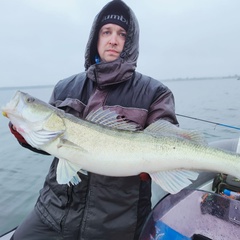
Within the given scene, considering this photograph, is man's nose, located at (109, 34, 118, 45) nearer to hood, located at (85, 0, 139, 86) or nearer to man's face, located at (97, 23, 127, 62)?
man's face, located at (97, 23, 127, 62)

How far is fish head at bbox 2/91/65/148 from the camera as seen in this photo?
7.63 feet

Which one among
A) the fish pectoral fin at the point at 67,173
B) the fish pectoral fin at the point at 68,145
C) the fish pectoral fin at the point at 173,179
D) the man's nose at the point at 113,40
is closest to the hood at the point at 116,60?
the man's nose at the point at 113,40

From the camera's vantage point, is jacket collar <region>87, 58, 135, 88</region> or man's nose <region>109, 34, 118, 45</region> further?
man's nose <region>109, 34, 118, 45</region>

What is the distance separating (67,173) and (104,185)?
42cm

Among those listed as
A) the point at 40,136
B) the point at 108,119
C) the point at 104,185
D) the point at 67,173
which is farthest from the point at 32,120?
the point at 104,185

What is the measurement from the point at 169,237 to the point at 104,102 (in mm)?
1484

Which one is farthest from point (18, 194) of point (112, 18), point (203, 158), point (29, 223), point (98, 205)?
point (203, 158)

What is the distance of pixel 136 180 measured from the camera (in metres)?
2.61

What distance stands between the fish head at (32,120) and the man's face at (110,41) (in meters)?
1.14

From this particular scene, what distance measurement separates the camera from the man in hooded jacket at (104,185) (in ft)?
8.30

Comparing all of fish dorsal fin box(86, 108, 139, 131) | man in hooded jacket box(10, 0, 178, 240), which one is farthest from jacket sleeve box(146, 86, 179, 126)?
fish dorsal fin box(86, 108, 139, 131)

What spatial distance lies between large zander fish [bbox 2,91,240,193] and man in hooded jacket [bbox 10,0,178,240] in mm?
245

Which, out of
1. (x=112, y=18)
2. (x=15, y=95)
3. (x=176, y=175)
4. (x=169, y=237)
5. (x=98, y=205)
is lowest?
(x=169, y=237)

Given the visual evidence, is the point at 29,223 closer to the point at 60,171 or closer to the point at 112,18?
the point at 60,171
